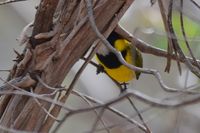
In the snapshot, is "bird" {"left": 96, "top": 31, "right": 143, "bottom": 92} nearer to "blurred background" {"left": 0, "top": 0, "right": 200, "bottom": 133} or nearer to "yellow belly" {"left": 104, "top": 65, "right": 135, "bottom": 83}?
"yellow belly" {"left": 104, "top": 65, "right": 135, "bottom": 83}

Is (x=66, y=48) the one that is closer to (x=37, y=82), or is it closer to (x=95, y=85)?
(x=37, y=82)

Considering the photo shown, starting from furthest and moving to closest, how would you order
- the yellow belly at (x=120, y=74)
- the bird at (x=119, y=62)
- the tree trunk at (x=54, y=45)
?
the yellow belly at (x=120, y=74) < the bird at (x=119, y=62) < the tree trunk at (x=54, y=45)

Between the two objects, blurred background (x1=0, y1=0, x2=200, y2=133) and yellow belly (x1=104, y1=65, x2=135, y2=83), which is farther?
blurred background (x1=0, y1=0, x2=200, y2=133)

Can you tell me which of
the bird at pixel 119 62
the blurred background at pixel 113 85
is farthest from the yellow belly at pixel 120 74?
the blurred background at pixel 113 85

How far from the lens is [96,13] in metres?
1.08

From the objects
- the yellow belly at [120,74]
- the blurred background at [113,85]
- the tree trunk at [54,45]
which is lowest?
the blurred background at [113,85]

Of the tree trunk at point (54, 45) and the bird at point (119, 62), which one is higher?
the tree trunk at point (54, 45)

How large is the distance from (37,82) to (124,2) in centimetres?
24

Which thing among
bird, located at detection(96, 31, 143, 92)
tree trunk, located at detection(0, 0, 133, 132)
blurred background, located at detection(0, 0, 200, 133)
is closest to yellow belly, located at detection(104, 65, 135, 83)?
bird, located at detection(96, 31, 143, 92)

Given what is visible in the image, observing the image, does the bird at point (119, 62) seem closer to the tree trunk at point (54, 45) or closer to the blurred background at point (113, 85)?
the blurred background at point (113, 85)

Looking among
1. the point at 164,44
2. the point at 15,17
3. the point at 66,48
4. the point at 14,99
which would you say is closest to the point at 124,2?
the point at 66,48

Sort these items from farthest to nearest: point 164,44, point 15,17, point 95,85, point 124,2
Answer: point 15,17 → point 95,85 → point 164,44 → point 124,2

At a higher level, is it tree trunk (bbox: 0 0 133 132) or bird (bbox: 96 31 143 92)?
tree trunk (bbox: 0 0 133 132)

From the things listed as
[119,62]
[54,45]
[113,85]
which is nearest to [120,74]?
[119,62]
